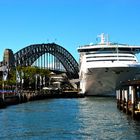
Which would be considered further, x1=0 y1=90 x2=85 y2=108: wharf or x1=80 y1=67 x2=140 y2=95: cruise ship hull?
x1=80 y1=67 x2=140 y2=95: cruise ship hull

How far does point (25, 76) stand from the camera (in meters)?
166

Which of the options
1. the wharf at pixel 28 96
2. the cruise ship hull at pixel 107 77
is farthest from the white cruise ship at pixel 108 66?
the wharf at pixel 28 96

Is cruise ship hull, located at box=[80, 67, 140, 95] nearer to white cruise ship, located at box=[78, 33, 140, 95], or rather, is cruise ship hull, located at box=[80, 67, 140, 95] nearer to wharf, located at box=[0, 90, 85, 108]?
white cruise ship, located at box=[78, 33, 140, 95]

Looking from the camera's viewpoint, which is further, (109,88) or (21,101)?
(109,88)

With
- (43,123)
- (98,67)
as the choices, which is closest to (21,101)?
(98,67)

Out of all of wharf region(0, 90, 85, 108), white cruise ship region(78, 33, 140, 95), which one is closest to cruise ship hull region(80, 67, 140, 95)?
white cruise ship region(78, 33, 140, 95)

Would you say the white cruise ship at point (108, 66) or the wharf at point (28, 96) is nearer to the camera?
the wharf at point (28, 96)

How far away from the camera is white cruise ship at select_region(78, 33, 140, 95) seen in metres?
118

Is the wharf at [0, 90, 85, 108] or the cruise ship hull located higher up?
the cruise ship hull

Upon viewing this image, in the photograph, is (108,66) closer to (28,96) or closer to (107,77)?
(107,77)

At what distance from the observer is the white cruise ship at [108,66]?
387ft

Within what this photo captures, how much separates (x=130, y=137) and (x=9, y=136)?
9.42m

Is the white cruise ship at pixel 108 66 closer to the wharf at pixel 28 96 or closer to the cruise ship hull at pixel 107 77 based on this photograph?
the cruise ship hull at pixel 107 77

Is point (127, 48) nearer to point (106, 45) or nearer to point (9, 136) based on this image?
point (106, 45)
